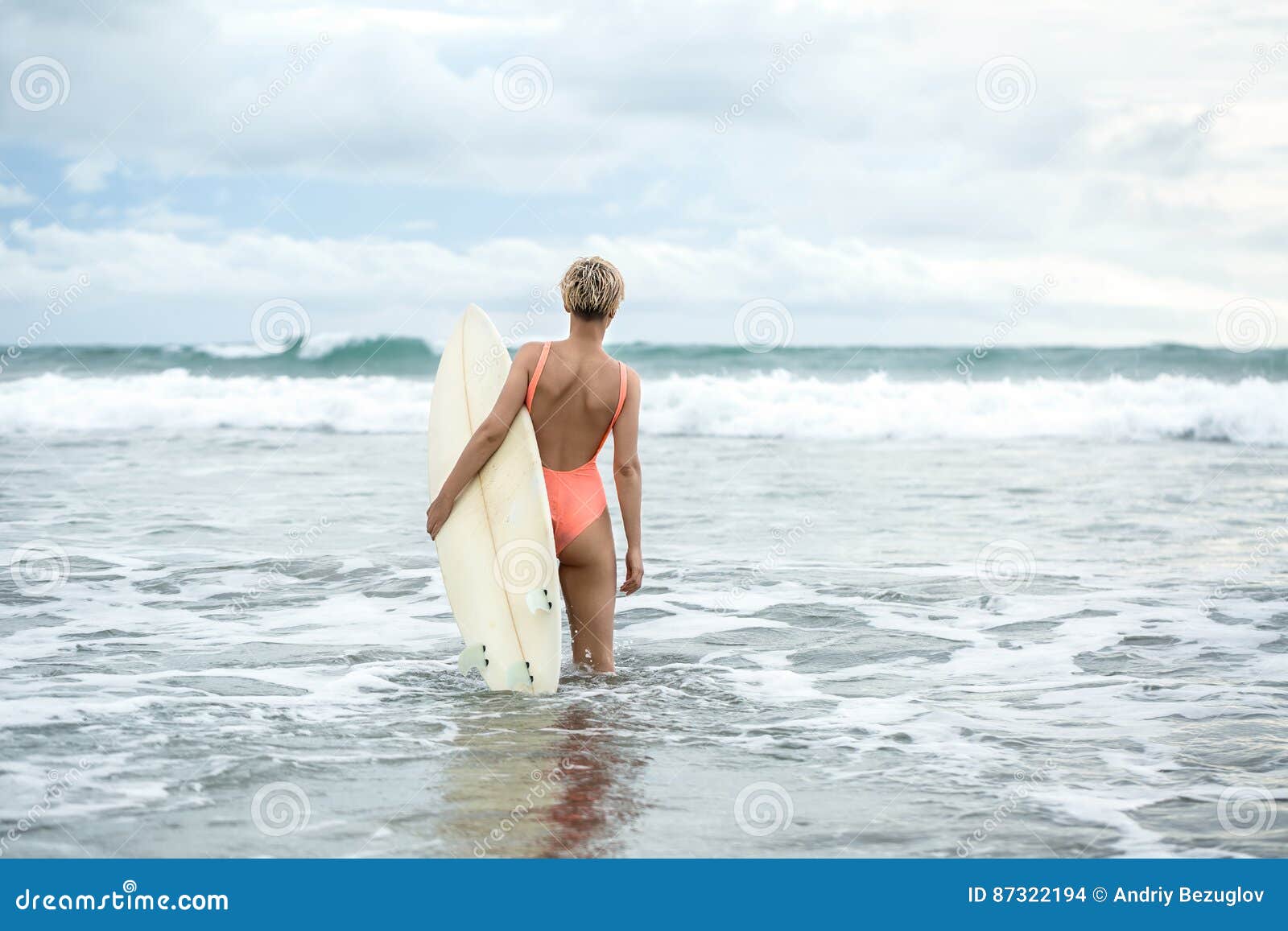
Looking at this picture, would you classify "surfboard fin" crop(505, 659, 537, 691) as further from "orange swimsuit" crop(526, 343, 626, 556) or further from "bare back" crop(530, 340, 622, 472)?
"bare back" crop(530, 340, 622, 472)

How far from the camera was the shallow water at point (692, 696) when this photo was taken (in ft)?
10.2

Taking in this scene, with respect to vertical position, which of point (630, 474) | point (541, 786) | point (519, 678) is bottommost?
point (541, 786)

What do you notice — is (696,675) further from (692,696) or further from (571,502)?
(571,502)

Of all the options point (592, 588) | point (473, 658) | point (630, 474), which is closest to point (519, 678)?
point (473, 658)

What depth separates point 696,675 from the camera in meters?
4.76

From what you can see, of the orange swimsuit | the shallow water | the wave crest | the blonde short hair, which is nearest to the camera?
the shallow water

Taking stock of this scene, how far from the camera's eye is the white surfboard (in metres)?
4.34

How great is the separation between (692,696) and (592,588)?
0.58 metres

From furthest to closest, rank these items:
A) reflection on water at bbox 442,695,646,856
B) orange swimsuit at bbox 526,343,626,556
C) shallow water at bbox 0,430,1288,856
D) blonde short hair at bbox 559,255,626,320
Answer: orange swimsuit at bbox 526,343,626,556, blonde short hair at bbox 559,255,626,320, shallow water at bbox 0,430,1288,856, reflection on water at bbox 442,695,646,856

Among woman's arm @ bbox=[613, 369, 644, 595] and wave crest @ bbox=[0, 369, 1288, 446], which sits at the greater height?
wave crest @ bbox=[0, 369, 1288, 446]

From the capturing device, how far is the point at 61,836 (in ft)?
9.62

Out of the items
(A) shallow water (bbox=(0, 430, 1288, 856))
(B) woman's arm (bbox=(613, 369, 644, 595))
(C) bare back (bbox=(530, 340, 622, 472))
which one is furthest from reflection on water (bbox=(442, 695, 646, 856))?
(C) bare back (bbox=(530, 340, 622, 472))

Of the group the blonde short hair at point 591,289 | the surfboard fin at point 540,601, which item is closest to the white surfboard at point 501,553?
the surfboard fin at point 540,601

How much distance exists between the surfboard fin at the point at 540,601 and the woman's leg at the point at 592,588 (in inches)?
4.2
